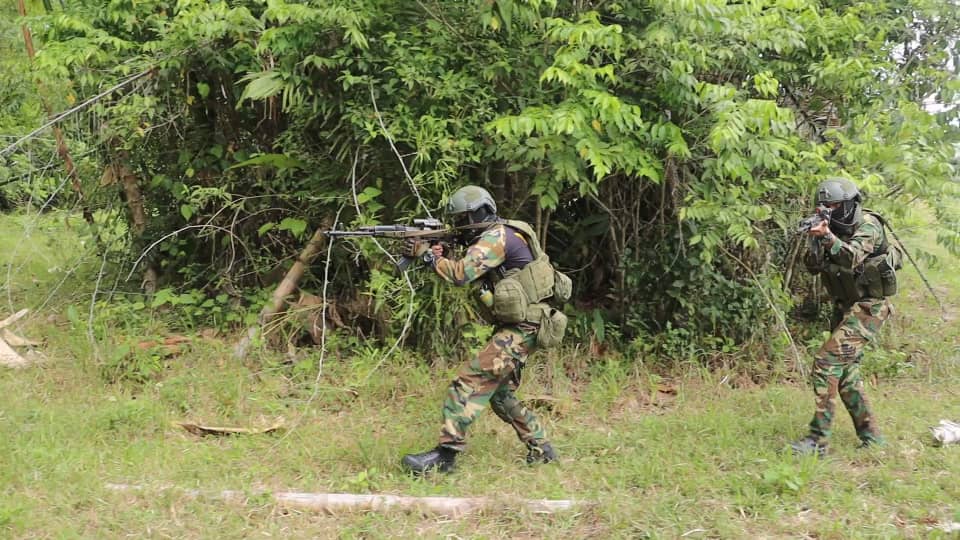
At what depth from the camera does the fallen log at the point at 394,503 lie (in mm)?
4059

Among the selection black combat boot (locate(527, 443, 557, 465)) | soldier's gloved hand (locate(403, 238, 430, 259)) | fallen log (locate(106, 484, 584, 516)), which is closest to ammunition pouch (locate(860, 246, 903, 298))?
black combat boot (locate(527, 443, 557, 465))

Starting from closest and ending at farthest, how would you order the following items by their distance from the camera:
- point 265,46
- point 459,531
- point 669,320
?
point 459,531 → point 265,46 → point 669,320

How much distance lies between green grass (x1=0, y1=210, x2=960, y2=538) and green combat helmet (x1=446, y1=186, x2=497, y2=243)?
4.70ft

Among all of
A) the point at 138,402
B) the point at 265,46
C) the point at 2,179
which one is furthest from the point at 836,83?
the point at 2,179

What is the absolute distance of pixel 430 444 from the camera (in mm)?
4992

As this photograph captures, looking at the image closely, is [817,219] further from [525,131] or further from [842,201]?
[525,131]

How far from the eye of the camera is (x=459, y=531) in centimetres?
389

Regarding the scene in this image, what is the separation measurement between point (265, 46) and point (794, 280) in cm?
552

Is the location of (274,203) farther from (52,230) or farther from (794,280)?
(794,280)

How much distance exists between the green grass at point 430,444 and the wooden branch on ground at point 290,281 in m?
0.38

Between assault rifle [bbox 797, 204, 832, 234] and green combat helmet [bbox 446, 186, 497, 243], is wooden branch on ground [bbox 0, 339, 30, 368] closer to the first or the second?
green combat helmet [bbox 446, 186, 497, 243]

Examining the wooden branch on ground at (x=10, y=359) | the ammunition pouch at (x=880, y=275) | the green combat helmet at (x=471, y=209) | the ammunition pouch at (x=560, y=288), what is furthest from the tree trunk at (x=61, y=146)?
the ammunition pouch at (x=880, y=275)

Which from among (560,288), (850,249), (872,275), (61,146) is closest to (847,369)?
(872,275)

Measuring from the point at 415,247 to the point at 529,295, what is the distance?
0.71m
